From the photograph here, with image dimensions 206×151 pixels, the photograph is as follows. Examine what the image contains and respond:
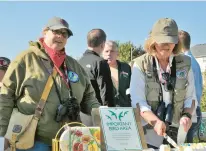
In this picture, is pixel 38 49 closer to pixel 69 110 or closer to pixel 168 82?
pixel 69 110

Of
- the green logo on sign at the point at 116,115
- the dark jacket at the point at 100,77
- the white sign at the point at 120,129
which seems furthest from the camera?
the dark jacket at the point at 100,77

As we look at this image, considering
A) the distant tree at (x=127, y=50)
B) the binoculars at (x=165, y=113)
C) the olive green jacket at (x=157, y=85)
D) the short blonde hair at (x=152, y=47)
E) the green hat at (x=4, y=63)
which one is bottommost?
the binoculars at (x=165, y=113)

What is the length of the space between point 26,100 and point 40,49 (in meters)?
0.41

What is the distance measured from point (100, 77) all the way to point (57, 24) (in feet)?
4.37

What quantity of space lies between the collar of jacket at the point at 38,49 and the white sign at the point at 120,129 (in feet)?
2.06

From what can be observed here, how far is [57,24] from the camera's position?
2.85 meters

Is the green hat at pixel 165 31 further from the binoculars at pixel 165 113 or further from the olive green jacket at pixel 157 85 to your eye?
the binoculars at pixel 165 113

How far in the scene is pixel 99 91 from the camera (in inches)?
163

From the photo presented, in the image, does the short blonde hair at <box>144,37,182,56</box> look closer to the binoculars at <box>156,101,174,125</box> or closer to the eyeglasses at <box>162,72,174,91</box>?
the eyeglasses at <box>162,72,174,91</box>

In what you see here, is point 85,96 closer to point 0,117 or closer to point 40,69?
point 40,69

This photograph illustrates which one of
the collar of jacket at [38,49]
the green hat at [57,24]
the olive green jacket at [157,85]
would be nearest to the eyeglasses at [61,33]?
the green hat at [57,24]

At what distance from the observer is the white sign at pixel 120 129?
2.42 meters

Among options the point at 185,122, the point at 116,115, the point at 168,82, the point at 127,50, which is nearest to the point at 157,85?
the point at 168,82

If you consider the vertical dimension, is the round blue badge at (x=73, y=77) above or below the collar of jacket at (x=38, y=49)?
below
